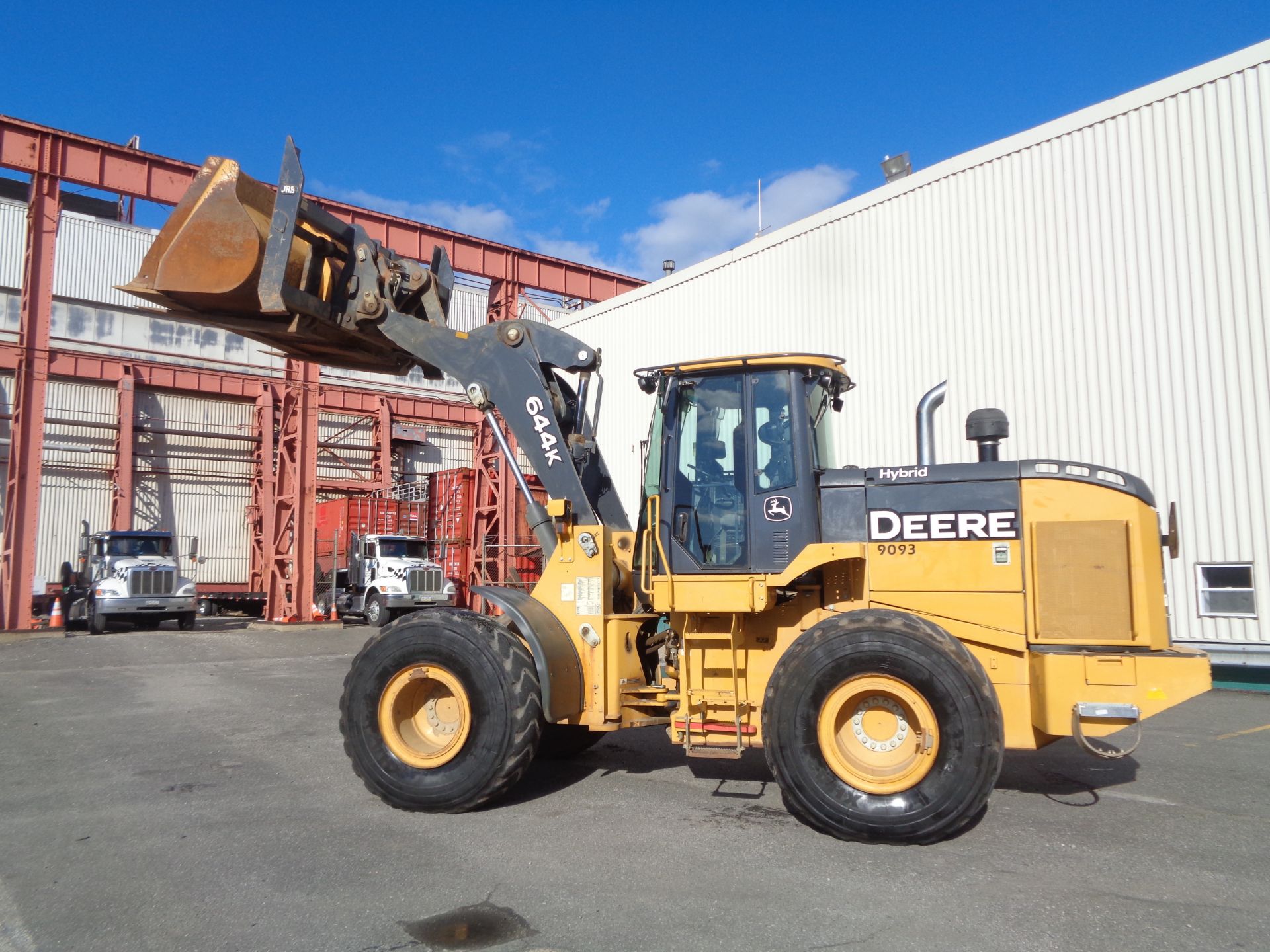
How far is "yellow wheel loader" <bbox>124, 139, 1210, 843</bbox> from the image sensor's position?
511cm

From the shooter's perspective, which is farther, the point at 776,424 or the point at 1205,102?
the point at 1205,102

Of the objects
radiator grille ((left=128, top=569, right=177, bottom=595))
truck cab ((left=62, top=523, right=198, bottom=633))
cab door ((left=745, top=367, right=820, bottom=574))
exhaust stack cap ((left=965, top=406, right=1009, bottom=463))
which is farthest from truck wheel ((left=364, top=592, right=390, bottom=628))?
exhaust stack cap ((left=965, top=406, right=1009, bottom=463))

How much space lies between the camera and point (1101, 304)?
1251 cm

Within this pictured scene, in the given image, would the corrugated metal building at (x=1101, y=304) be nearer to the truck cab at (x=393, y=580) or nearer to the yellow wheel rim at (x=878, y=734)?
the yellow wheel rim at (x=878, y=734)

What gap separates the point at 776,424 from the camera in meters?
5.97

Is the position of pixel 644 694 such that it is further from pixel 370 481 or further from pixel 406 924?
pixel 370 481

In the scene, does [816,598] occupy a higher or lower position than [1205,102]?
lower

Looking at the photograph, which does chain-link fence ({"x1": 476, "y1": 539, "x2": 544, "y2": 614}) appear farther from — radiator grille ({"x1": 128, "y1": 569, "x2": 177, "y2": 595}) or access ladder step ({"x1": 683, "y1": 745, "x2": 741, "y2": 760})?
access ladder step ({"x1": 683, "y1": 745, "x2": 741, "y2": 760})

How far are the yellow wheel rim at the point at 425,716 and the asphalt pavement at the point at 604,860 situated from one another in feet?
1.32

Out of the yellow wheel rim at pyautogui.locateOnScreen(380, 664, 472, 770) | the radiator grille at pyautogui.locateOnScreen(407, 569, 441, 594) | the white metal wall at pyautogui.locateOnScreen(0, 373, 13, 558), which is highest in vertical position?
the white metal wall at pyautogui.locateOnScreen(0, 373, 13, 558)

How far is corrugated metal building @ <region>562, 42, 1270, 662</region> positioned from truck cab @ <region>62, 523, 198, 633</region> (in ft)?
53.8

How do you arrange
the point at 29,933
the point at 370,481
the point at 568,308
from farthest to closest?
the point at 370,481 < the point at 568,308 < the point at 29,933

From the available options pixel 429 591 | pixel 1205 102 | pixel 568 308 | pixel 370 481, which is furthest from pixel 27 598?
pixel 1205 102

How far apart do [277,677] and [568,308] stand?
2025 cm
